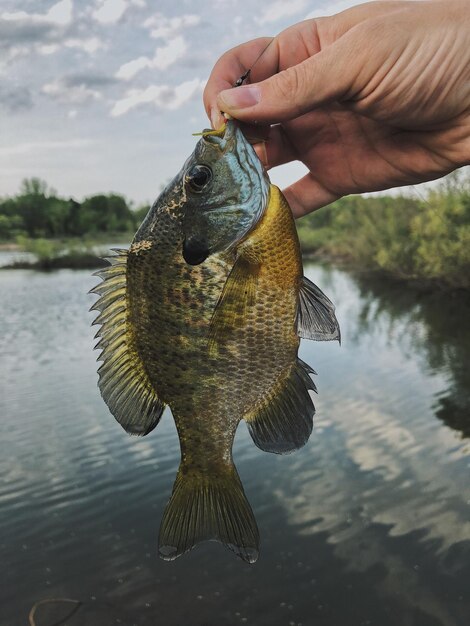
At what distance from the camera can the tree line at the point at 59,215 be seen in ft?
278

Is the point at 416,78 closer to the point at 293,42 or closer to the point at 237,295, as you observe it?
→ the point at 293,42

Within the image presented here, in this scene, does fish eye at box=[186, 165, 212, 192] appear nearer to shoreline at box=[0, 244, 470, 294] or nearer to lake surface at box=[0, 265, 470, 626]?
lake surface at box=[0, 265, 470, 626]

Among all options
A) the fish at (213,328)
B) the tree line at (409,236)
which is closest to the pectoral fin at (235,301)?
the fish at (213,328)

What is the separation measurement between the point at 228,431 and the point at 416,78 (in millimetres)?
1871

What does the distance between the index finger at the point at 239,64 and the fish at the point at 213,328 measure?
958 mm

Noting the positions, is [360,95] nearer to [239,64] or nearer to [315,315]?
[239,64]

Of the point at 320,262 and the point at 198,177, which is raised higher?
the point at 198,177

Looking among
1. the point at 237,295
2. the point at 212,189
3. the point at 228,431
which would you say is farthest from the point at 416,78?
the point at 228,431

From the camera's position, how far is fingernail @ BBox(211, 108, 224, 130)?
2.50m

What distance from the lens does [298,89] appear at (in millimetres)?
2605

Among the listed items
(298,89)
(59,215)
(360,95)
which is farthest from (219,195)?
(59,215)

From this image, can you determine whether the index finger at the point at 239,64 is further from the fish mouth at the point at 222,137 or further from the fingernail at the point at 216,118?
the fish mouth at the point at 222,137

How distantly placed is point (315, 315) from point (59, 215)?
3607 inches

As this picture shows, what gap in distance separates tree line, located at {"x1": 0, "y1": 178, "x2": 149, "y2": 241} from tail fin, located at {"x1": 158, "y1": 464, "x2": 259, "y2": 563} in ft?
244
